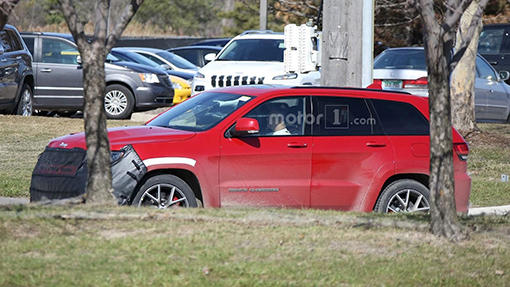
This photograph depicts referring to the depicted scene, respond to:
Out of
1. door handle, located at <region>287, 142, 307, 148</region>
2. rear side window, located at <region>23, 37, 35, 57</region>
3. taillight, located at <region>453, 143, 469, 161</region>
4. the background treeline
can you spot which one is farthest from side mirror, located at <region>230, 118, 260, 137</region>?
rear side window, located at <region>23, 37, 35, 57</region>

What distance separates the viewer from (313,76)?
16281mm

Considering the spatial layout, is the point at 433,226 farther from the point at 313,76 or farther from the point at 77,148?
the point at 313,76

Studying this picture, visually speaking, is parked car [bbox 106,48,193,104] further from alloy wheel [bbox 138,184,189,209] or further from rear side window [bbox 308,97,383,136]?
alloy wheel [bbox 138,184,189,209]

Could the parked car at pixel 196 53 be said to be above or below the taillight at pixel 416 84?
above

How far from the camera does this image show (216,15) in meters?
57.3

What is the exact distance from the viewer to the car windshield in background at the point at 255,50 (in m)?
16.8

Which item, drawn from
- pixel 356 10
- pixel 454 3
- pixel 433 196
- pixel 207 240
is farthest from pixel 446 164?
pixel 356 10

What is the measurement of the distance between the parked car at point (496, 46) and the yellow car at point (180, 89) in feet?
24.9

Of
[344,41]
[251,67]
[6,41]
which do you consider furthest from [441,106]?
[6,41]

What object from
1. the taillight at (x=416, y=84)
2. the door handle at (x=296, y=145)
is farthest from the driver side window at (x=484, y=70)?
the door handle at (x=296, y=145)

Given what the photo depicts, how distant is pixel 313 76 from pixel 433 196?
32.0ft

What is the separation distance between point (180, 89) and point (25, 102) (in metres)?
3.93

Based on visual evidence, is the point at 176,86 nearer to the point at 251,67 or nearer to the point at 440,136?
the point at 251,67

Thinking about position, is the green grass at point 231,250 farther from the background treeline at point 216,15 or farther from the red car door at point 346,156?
the background treeline at point 216,15
